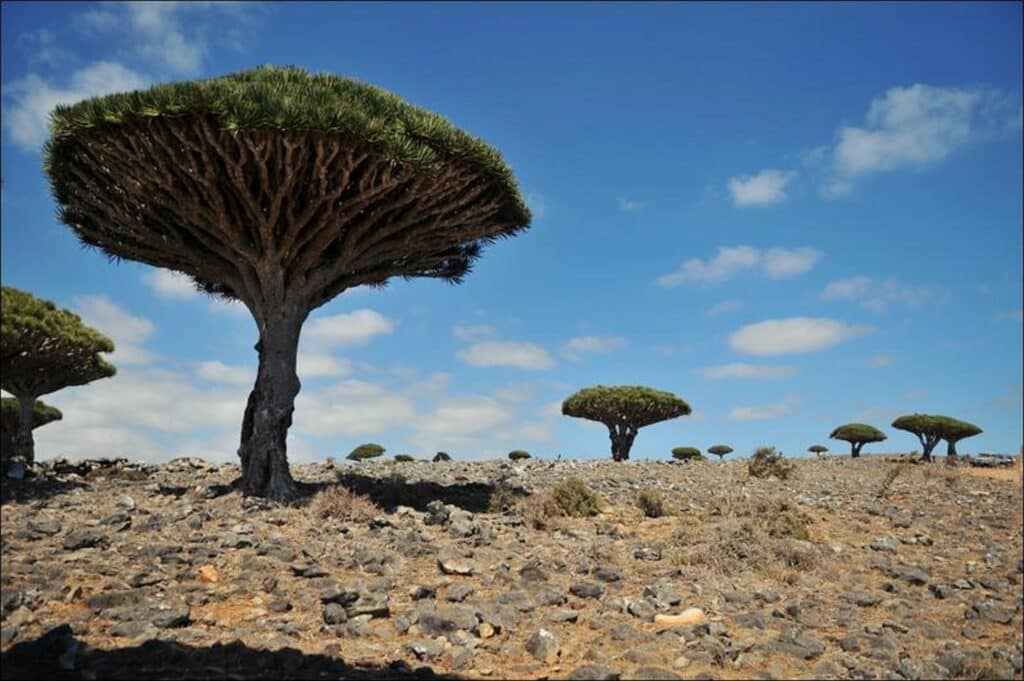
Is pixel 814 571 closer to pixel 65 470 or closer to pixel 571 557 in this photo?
pixel 571 557

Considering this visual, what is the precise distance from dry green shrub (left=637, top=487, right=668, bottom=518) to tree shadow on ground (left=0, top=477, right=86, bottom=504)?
10.9 meters

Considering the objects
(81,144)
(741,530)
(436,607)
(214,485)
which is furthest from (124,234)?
(741,530)

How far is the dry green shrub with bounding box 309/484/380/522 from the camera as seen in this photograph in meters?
12.4

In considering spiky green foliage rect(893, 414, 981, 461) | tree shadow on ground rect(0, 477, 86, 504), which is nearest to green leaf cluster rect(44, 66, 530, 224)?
tree shadow on ground rect(0, 477, 86, 504)

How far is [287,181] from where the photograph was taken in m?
13.1

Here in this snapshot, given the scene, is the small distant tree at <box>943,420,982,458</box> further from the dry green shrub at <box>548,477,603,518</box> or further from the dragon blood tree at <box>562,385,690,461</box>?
the dry green shrub at <box>548,477,603,518</box>

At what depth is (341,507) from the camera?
41.0ft

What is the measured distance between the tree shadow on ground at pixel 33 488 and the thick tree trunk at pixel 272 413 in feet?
10.3

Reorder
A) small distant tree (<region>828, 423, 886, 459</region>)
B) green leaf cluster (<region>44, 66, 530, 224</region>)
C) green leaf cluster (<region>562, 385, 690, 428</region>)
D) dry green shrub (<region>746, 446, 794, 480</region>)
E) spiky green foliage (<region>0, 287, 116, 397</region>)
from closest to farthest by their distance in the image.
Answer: green leaf cluster (<region>44, 66, 530, 224</region>)
spiky green foliage (<region>0, 287, 116, 397</region>)
dry green shrub (<region>746, 446, 794, 480</region>)
green leaf cluster (<region>562, 385, 690, 428</region>)
small distant tree (<region>828, 423, 886, 459</region>)

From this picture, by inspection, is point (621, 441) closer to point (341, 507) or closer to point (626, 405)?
point (626, 405)

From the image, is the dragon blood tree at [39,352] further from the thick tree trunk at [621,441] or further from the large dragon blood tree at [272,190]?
the thick tree trunk at [621,441]

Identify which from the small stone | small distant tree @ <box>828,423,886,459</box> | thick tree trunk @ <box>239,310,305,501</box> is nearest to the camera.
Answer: the small stone

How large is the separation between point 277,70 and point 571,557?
34.7 ft

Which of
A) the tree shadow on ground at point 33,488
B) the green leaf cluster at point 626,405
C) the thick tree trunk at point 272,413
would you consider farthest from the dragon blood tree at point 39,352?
the green leaf cluster at point 626,405
